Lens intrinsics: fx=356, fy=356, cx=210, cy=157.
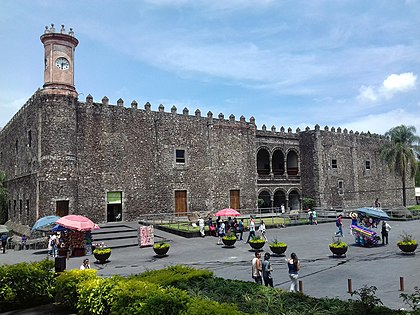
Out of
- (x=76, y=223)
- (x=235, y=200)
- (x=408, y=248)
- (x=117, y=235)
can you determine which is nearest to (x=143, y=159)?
(x=117, y=235)

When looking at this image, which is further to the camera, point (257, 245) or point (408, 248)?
point (257, 245)

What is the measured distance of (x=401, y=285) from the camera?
33.2 ft

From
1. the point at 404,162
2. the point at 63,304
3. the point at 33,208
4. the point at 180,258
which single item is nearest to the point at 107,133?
the point at 33,208

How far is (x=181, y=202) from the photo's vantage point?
30.7m

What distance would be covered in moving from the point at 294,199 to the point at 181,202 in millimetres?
15424

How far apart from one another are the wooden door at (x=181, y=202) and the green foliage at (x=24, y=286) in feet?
68.0

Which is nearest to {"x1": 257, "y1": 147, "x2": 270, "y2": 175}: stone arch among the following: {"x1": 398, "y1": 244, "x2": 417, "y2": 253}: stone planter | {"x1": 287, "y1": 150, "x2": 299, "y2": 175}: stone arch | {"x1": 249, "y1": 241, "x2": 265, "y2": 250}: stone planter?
{"x1": 287, "y1": 150, "x2": 299, "y2": 175}: stone arch

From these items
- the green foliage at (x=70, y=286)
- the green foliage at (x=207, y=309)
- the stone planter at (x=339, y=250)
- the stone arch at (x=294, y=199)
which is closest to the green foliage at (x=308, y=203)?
the stone arch at (x=294, y=199)

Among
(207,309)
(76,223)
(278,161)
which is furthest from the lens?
(278,161)

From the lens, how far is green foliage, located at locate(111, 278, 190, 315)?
19.8 ft

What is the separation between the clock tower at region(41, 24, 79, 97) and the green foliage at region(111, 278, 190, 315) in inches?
818

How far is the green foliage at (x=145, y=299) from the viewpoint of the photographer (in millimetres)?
6027

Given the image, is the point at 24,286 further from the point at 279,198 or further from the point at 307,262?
the point at 279,198

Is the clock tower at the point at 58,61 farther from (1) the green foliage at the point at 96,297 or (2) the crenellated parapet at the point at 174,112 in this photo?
(1) the green foliage at the point at 96,297
